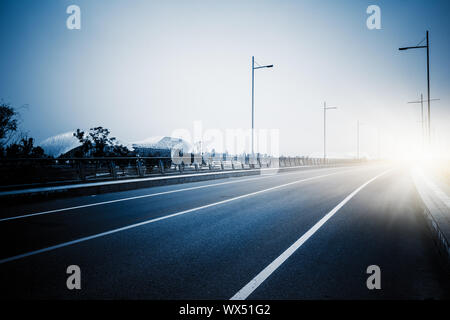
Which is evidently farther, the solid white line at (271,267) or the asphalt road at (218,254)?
the asphalt road at (218,254)

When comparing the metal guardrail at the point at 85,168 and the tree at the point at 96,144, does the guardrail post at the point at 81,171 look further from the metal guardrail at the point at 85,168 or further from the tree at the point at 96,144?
the tree at the point at 96,144

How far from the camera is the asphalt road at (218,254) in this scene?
347 centimetres

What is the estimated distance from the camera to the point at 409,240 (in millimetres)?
5691

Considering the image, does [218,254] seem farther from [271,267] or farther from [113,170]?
[113,170]

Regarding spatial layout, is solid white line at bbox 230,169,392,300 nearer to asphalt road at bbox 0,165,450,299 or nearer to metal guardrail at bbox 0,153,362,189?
asphalt road at bbox 0,165,450,299

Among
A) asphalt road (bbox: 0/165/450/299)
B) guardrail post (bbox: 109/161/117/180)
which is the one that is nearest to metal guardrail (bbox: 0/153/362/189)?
guardrail post (bbox: 109/161/117/180)

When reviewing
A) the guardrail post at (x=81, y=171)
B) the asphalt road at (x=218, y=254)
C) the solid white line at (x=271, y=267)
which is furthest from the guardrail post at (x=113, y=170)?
the solid white line at (x=271, y=267)

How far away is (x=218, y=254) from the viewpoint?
4.73 metres

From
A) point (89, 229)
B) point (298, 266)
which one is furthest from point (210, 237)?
point (89, 229)

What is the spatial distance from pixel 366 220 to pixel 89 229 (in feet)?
21.5

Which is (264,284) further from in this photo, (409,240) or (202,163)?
(202,163)

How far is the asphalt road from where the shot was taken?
3.47 meters

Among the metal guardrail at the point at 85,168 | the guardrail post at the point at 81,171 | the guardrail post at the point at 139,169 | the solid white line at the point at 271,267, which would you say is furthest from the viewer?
the guardrail post at the point at 139,169

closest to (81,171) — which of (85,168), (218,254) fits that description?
(85,168)
